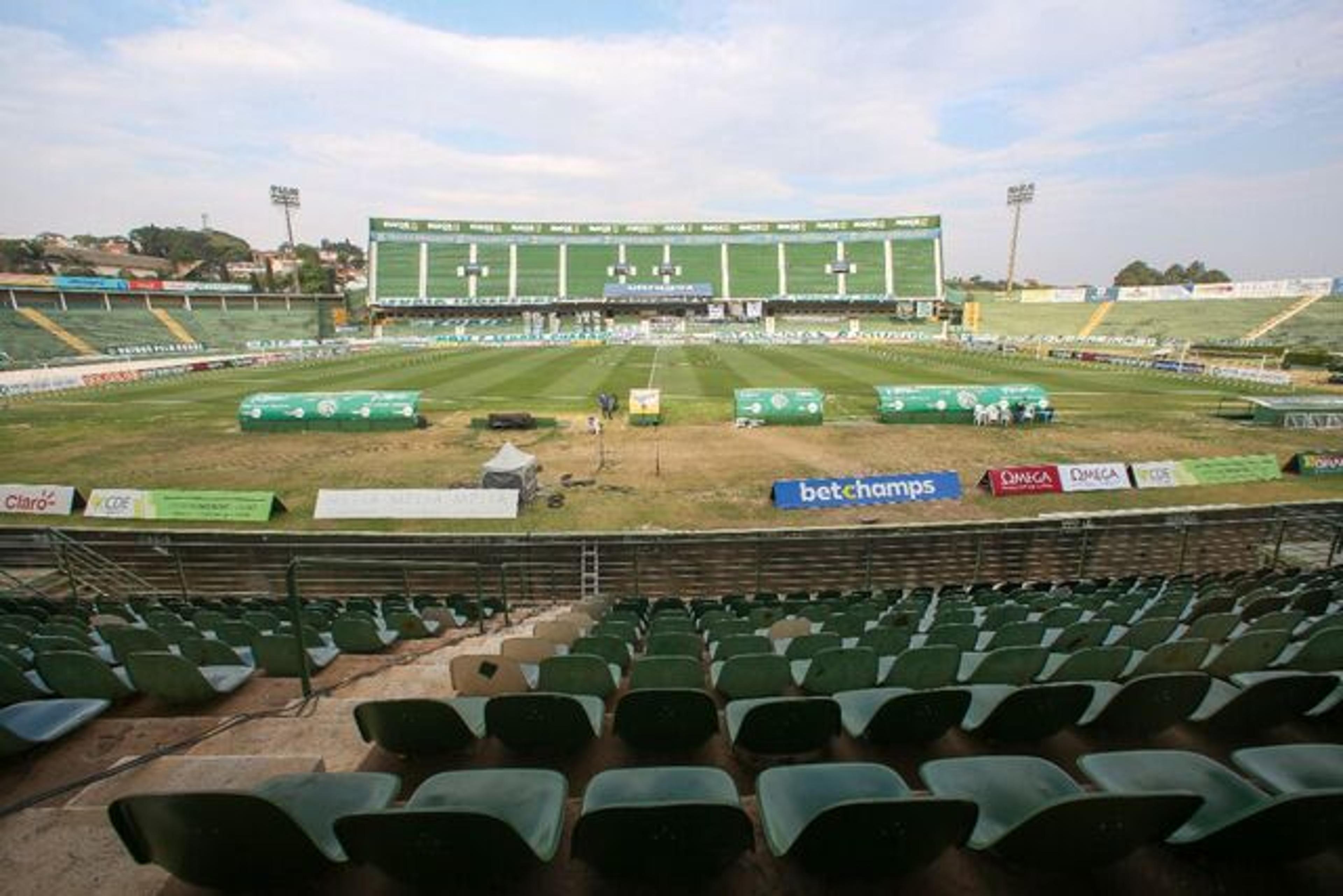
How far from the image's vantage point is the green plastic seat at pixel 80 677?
566 cm

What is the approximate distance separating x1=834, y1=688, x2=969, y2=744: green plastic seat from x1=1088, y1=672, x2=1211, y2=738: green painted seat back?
945 millimetres

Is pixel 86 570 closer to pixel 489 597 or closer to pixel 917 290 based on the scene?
pixel 489 597

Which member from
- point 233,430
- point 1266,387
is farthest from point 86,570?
point 1266,387

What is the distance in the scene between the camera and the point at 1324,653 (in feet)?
17.0

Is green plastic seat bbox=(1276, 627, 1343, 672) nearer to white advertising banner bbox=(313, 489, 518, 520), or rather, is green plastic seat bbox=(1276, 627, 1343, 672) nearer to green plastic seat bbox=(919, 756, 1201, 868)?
green plastic seat bbox=(919, 756, 1201, 868)

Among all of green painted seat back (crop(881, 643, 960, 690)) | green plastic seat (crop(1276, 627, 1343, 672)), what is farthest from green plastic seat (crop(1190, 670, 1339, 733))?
green painted seat back (crop(881, 643, 960, 690))

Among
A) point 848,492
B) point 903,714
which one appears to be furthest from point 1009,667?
point 848,492

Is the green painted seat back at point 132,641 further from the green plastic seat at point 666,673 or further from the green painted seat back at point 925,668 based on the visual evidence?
the green painted seat back at point 925,668

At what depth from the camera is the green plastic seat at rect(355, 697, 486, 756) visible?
150 inches

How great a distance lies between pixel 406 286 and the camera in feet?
326

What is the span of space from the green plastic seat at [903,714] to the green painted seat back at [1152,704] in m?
0.94

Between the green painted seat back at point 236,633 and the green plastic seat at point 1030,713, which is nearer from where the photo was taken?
the green plastic seat at point 1030,713

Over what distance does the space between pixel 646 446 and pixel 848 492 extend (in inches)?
411

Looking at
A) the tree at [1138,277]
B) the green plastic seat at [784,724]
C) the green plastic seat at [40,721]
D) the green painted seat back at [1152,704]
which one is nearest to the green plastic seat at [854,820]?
the green plastic seat at [784,724]
